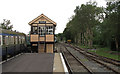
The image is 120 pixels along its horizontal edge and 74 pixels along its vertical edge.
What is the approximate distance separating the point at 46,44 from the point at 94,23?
21170 millimetres

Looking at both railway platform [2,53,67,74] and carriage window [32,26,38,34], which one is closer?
railway platform [2,53,67,74]

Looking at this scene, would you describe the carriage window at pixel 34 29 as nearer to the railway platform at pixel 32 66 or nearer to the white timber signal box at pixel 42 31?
the white timber signal box at pixel 42 31

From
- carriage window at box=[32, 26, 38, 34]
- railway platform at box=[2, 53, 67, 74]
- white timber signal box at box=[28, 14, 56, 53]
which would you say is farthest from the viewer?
carriage window at box=[32, 26, 38, 34]

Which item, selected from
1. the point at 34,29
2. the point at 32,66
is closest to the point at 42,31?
the point at 34,29

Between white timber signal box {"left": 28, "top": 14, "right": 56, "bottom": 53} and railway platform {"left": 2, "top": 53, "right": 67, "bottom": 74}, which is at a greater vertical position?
white timber signal box {"left": 28, "top": 14, "right": 56, "bottom": 53}

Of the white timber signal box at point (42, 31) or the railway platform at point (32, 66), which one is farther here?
the white timber signal box at point (42, 31)

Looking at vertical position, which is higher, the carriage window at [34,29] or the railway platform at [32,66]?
the carriage window at [34,29]

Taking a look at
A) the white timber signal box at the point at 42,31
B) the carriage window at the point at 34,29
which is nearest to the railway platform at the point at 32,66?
the white timber signal box at the point at 42,31

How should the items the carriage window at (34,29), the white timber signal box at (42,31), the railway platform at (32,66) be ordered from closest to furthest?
1. the railway platform at (32,66)
2. the white timber signal box at (42,31)
3. the carriage window at (34,29)

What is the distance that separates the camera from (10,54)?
14.1 meters

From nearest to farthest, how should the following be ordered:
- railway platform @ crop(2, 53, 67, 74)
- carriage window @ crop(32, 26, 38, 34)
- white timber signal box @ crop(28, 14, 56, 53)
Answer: railway platform @ crop(2, 53, 67, 74)
white timber signal box @ crop(28, 14, 56, 53)
carriage window @ crop(32, 26, 38, 34)

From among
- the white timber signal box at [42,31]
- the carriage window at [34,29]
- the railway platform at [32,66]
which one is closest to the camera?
the railway platform at [32,66]

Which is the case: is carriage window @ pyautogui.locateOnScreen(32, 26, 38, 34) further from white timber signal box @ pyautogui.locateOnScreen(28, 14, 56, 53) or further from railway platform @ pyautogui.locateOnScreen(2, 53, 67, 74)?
railway platform @ pyautogui.locateOnScreen(2, 53, 67, 74)

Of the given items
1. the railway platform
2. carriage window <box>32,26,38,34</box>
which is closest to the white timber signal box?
carriage window <box>32,26,38,34</box>
